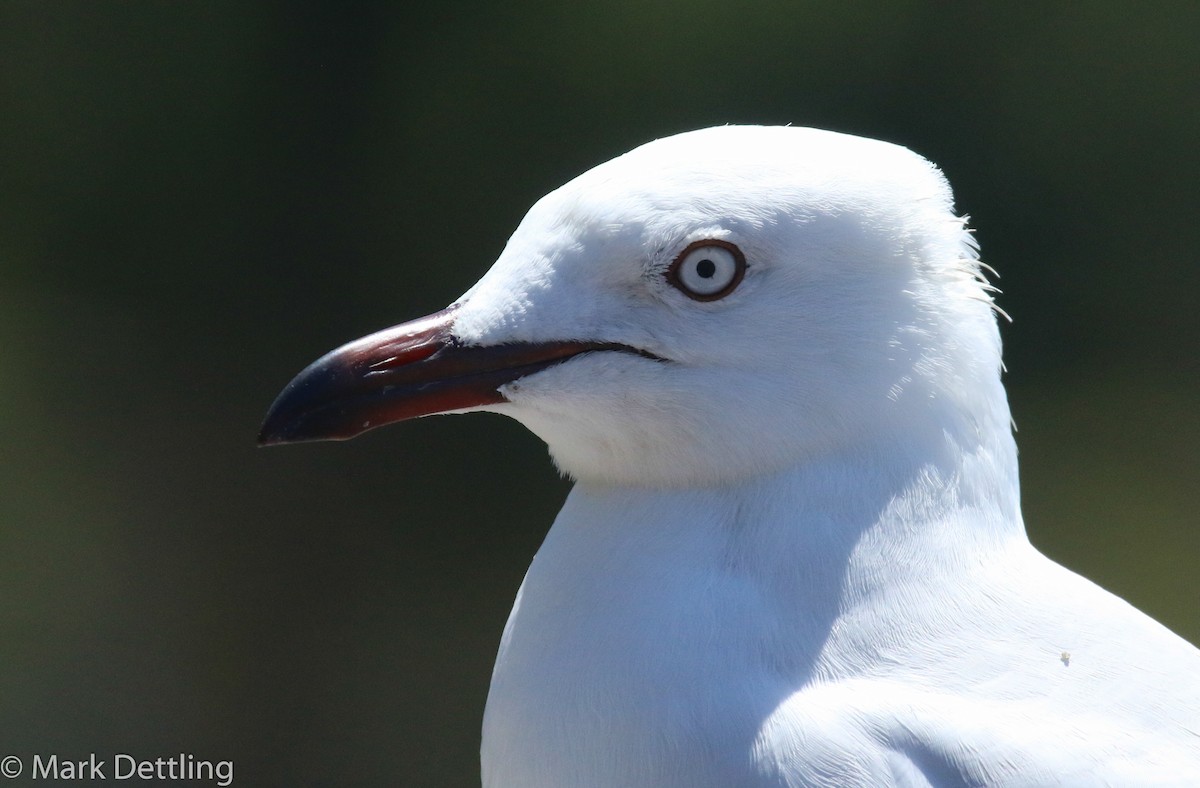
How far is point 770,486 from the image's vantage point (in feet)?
3.19

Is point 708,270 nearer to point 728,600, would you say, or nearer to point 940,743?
point 728,600

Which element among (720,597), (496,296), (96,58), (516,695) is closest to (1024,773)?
(720,597)

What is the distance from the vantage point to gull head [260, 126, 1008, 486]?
3.15 ft

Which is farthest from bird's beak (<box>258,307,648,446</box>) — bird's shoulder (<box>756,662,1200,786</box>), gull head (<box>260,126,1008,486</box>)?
bird's shoulder (<box>756,662,1200,786</box>)

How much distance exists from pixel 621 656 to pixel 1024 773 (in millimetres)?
283

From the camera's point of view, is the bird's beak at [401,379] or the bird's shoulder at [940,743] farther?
the bird's beak at [401,379]

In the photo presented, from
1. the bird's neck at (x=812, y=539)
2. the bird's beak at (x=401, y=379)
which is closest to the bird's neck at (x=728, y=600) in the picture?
the bird's neck at (x=812, y=539)

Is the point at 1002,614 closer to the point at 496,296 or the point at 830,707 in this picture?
the point at 830,707

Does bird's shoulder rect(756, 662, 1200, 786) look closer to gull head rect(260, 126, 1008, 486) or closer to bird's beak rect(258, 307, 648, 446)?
gull head rect(260, 126, 1008, 486)

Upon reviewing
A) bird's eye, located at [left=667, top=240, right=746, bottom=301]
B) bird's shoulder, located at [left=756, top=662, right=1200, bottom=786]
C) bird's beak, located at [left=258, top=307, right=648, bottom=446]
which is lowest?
bird's shoulder, located at [left=756, top=662, right=1200, bottom=786]

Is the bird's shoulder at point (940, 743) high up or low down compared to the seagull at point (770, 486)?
down

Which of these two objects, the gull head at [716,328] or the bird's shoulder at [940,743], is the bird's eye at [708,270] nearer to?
the gull head at [716,328]

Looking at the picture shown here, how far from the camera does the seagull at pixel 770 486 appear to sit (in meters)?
0.90

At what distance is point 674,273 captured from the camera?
966mm
